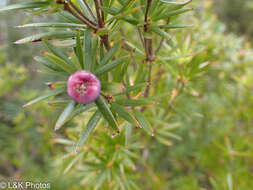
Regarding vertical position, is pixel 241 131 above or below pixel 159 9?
below

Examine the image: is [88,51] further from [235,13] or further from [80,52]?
[235,13]

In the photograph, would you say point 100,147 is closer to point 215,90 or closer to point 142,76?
point 142,76

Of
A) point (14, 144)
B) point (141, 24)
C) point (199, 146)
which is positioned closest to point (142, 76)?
point (141, 24)

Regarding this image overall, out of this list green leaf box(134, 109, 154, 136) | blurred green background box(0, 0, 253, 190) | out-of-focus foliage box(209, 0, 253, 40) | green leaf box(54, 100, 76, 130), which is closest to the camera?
green leaf box(54, 100, 76, 130)

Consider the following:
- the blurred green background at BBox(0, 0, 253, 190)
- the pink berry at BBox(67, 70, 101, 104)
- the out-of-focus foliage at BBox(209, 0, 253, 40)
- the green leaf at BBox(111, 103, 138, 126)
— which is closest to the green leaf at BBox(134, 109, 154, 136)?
the green leaf at BBox(111, 103, 138, 126)

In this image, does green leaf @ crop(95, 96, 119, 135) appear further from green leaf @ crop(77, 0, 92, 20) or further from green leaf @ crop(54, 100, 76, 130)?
green leaf @ crop(77, 0, 92, 20)

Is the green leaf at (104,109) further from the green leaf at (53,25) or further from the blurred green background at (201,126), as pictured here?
the blurred green background at (201,126)
